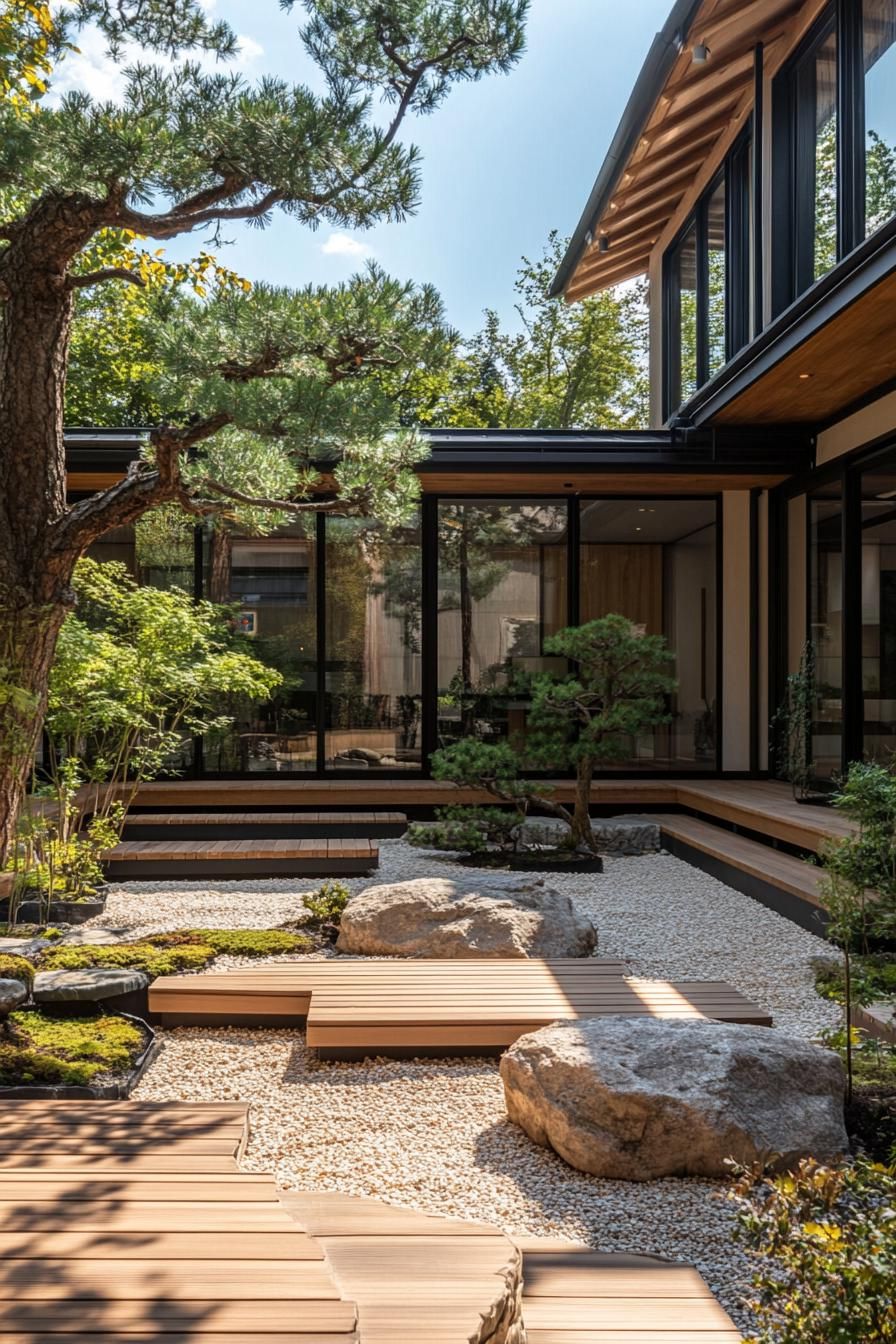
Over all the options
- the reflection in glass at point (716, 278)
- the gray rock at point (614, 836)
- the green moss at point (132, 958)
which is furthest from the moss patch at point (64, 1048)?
the reflection in glass at point (716, 278)

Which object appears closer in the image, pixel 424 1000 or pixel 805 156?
pixel 424 1000

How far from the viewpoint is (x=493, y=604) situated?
32.2ft

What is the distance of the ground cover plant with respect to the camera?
4488mm

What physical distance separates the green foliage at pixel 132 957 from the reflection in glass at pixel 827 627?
479 centimetres

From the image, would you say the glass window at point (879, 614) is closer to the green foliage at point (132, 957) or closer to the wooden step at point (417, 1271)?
the green foliage at point (132, 957)

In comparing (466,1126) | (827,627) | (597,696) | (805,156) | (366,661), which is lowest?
(466,1126)

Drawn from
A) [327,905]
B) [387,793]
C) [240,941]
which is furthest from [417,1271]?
[387,793]

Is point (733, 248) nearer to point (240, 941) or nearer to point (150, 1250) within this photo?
point (240, 941)

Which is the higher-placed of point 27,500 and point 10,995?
point 27,500

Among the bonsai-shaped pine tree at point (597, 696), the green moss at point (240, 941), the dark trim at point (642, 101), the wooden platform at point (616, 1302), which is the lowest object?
the wooden platform at point (616, 1302)

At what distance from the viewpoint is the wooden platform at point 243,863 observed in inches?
275

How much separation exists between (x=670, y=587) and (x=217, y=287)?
586 centimetres

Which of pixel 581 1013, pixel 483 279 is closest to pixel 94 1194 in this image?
pixel 581 1013

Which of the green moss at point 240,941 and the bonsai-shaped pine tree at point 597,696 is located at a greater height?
the bonsai-shaped pine tree at point 597,696
